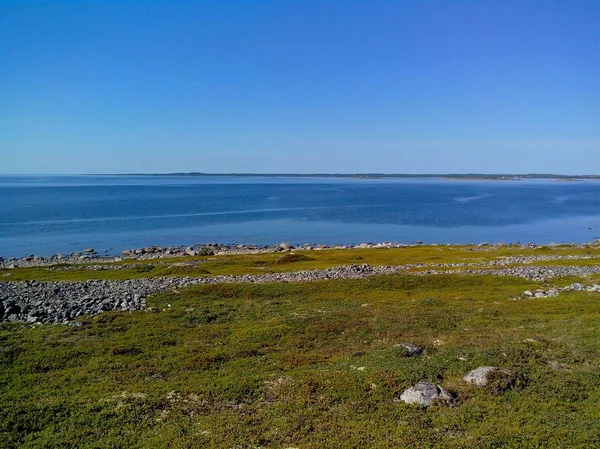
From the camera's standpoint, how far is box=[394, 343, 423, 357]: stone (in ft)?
75.8

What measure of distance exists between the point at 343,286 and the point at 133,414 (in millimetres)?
27301

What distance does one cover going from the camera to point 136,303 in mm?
35219

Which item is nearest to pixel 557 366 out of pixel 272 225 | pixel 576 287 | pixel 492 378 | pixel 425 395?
pixel 492 378

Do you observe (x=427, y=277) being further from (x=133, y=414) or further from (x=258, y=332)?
(x=133, y=414)

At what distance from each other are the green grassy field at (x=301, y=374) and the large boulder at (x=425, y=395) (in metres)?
0.45

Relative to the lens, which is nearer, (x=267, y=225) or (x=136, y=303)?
(x=136, y=303)

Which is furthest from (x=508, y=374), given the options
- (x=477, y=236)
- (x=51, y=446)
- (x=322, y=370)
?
(x=477, y=236)

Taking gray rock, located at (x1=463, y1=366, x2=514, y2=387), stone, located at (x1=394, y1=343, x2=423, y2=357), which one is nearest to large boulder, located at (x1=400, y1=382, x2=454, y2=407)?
gray rock, located at (x1=463, y1=366, x2=514, y2=387)

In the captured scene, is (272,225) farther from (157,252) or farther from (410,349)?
(410,349)

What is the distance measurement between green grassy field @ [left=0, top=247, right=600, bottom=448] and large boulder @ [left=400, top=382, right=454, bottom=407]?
0.45m

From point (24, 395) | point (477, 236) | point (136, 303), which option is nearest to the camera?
point (24, 395)

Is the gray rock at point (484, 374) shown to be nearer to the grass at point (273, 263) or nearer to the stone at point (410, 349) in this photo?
the stone at point (410, 349)

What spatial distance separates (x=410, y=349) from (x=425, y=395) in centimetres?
551

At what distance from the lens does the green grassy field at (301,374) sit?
50.8 ft
